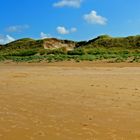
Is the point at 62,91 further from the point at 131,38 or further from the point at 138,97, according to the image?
the point at 131,38

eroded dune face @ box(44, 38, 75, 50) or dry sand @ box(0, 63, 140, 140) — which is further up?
eroded dune face @ box(44, 38, 75, 50)

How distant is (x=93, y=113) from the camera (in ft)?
30.3

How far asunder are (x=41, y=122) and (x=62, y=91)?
14.9 ft

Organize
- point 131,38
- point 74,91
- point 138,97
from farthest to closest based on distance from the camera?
point 131,38 < point 74,91 < point 138,97

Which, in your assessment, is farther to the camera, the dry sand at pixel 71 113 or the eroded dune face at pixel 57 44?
the eroded dune face at pixel 57 44

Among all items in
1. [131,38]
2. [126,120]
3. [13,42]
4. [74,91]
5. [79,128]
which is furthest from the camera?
[13,42]

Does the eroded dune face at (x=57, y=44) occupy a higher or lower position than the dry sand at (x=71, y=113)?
higher

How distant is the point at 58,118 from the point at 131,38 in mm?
62782

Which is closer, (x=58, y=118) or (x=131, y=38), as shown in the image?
(x=58, y=118)

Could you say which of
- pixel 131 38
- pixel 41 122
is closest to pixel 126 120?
pixel 41 122

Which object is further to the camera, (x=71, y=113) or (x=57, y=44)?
(x=57, y=44)

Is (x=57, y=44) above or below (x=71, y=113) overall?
above

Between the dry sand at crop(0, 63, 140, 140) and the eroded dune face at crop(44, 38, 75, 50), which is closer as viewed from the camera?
the dry sand at crop(0, 63, 140, 140)

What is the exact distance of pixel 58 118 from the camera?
8.81 m
